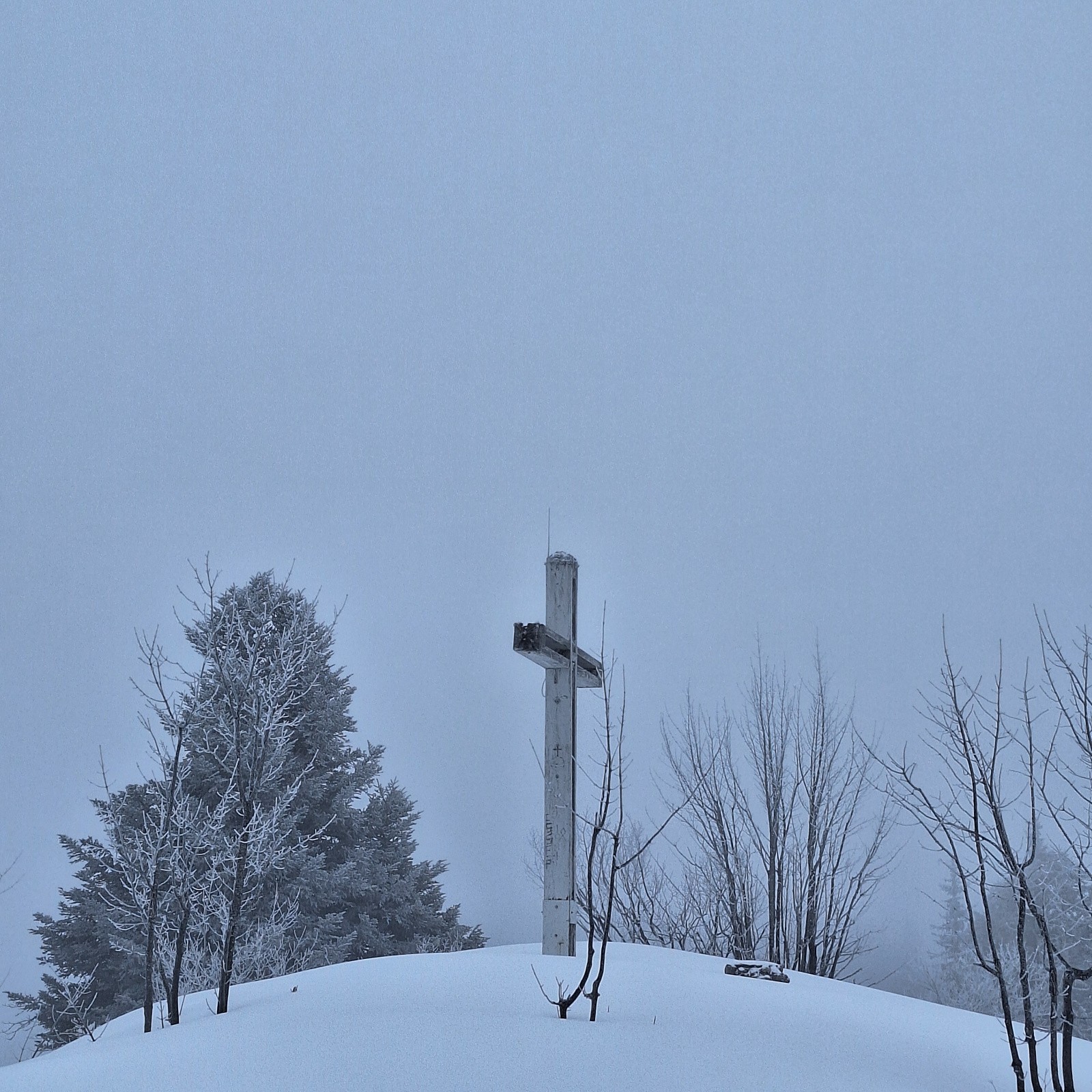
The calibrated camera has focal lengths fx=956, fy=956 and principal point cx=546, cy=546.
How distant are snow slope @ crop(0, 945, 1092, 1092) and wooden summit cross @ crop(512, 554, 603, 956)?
2.63ft

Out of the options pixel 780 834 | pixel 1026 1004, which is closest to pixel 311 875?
pixel 780 834

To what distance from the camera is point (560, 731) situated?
5926 mm

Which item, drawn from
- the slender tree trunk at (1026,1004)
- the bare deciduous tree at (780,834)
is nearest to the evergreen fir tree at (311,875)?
the bare deciduous tree at (780,834)

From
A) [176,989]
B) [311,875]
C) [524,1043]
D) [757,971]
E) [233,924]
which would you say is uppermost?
[311,875]

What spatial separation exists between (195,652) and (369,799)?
10.3ft

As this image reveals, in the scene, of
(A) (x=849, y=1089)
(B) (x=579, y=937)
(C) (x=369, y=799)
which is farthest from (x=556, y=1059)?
(C) (x=369, y=799)

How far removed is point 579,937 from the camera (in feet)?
25.6

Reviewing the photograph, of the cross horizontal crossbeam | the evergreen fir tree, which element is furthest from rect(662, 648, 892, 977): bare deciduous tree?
the evergreen fir tree

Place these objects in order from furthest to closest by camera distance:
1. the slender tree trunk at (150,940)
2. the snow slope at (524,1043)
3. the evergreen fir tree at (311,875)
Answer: the evergreen fir tree at (311,875)
the slender tree trunk at (150,940)
the snow slope at (524,1043)

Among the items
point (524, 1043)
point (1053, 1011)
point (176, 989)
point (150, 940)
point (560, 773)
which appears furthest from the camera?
point (560, 773)

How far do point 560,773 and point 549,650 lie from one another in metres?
0.79

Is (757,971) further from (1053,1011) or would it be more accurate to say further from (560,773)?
(1053,1011)

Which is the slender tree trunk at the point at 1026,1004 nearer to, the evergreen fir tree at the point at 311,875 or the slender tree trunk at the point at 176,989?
the slender tree trunk at the point at 176,989

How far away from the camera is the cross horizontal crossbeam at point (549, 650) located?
5.59m
